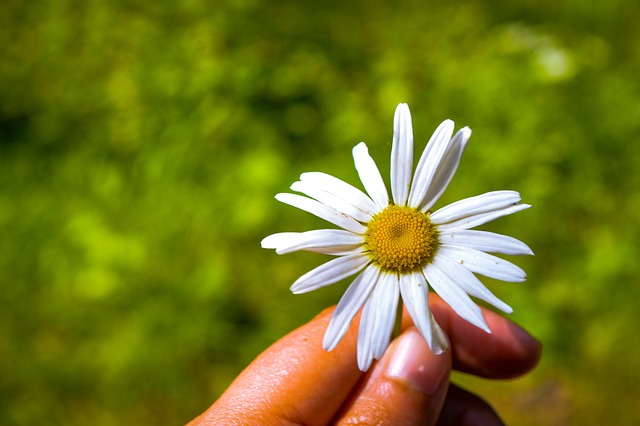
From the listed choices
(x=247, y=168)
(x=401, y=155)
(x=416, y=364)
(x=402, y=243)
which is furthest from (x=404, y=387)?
(x=247, y=168)

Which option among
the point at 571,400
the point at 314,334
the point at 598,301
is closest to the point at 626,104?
the point at 598,301

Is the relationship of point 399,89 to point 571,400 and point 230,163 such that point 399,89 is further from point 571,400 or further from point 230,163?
point 571,400

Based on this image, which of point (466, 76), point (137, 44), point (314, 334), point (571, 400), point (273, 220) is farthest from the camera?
point (137, 44)

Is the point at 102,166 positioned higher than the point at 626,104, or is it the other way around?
the point at 626,104

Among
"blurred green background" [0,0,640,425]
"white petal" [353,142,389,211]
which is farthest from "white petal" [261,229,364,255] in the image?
"blurred green background" [0,0,640,425]

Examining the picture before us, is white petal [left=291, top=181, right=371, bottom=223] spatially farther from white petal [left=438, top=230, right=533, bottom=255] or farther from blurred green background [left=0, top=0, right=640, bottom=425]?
blurred green background [left=0, top=0, right=640, bottom=425]

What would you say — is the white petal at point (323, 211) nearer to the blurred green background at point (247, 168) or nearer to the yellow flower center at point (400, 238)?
the yellow flower center at point (400, 238)
